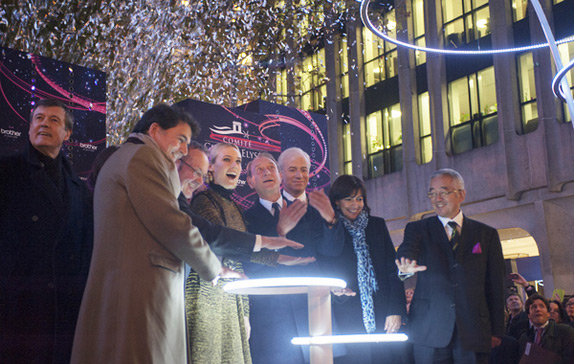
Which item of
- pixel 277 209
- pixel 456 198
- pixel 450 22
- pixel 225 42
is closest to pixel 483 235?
pixel 456 198

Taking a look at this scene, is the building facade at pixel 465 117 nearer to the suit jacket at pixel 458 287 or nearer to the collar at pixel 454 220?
the collar at pixel 454 220

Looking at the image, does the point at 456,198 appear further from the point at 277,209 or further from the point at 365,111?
the point at 365,111

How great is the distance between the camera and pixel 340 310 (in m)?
5.02

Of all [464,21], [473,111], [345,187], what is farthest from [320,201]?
[464,21]

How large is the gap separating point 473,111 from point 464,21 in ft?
10.4

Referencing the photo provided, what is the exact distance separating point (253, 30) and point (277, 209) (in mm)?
8154

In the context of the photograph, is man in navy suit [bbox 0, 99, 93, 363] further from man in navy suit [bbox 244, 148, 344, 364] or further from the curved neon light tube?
man in navy suit [bbox 244, 148, 344, 364]

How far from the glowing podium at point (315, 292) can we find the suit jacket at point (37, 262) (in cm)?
107

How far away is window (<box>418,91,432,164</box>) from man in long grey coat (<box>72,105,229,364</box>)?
21284 millimetres

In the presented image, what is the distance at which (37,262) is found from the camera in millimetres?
3744

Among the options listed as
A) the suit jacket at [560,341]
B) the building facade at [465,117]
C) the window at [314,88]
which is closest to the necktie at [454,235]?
the suit jacket at [560,341]

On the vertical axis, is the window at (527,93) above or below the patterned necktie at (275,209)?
above

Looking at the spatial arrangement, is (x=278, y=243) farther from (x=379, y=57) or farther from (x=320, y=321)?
(x=379, y=57)

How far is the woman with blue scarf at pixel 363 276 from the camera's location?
496cm
